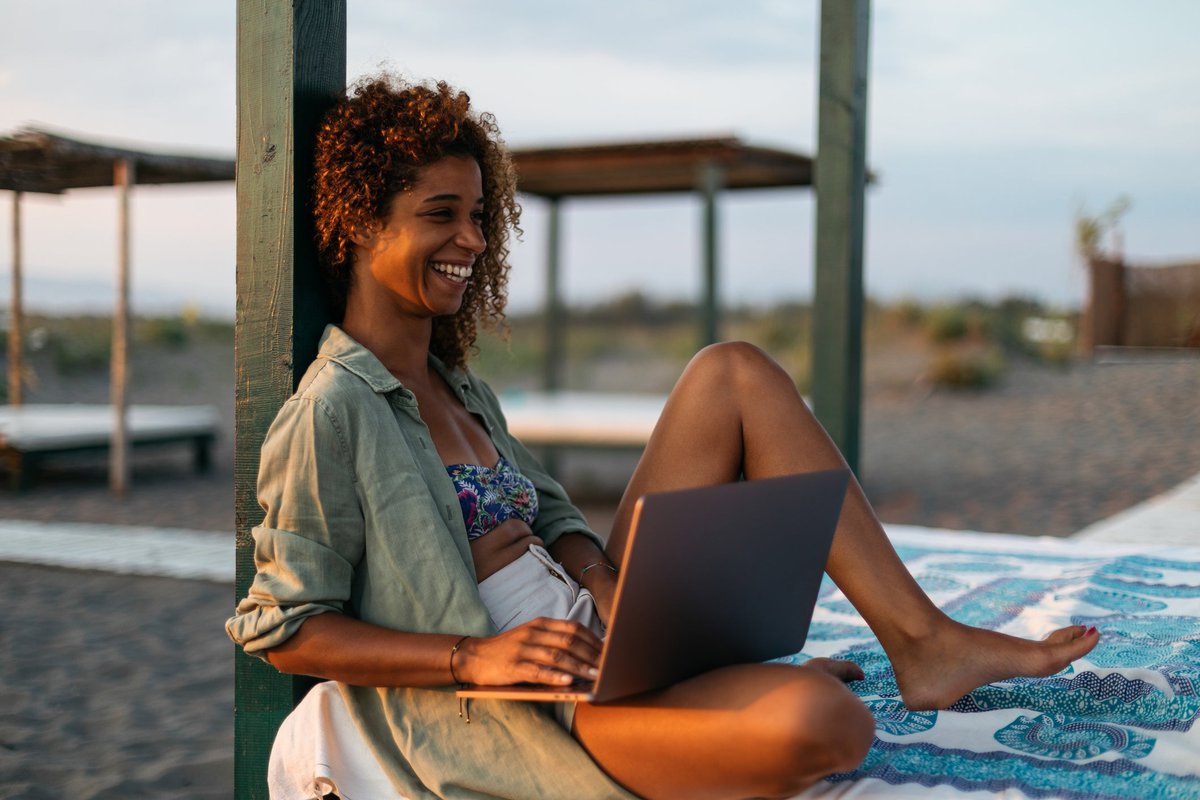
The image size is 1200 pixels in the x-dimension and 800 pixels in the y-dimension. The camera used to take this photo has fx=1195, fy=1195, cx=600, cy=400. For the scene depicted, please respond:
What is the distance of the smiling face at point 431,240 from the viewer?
1.96 meters

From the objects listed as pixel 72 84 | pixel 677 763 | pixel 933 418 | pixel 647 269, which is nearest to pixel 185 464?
pixel 72 84

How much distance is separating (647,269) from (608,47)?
7.90m

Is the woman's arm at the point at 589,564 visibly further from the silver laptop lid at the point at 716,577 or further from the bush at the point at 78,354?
the bush at the point at 78,354

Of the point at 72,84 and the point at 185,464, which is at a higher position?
the point at 72,84

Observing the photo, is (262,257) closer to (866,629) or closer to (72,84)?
(866,629)

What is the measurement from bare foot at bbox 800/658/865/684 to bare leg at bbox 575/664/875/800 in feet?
1.96

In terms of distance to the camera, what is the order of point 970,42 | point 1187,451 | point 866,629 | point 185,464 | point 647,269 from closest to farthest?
point 866,629 < point 185,464 < point 1187,451 < point 970,42 < point 647,269

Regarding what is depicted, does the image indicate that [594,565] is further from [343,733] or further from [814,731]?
[814,731]

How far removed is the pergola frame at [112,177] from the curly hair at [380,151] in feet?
17.9

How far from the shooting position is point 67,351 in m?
16.8

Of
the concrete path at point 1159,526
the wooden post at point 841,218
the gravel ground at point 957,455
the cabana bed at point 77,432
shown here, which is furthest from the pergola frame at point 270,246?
the cabana bed at point 77,432

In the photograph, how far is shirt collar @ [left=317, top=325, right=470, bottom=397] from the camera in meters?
1.90

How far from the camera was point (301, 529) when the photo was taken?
1772mm

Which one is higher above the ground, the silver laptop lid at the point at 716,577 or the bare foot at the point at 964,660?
the silver laptop lid at the point at 716,577
